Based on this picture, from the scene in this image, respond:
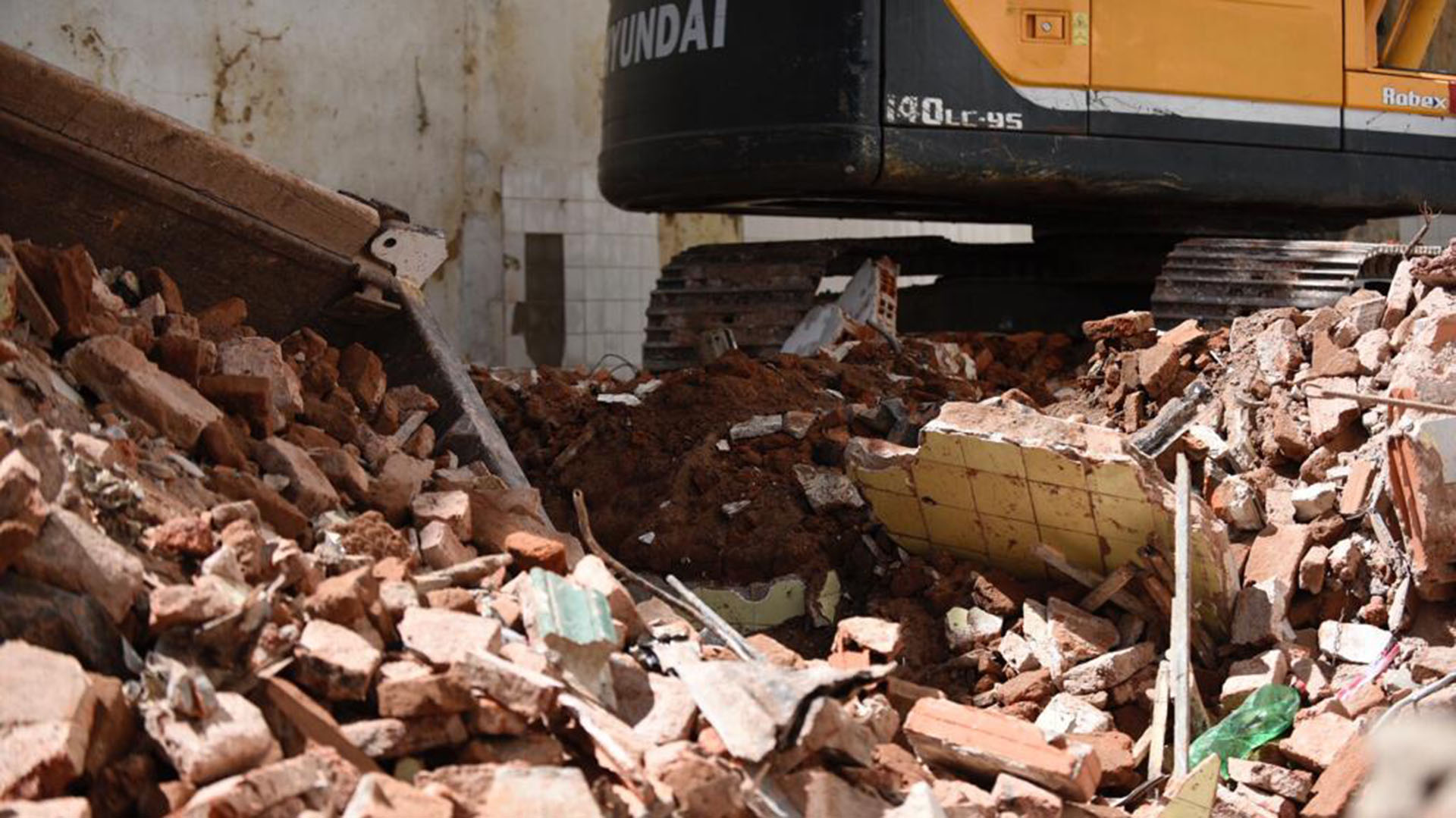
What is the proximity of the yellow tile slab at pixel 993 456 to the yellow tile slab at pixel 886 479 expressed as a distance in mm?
252

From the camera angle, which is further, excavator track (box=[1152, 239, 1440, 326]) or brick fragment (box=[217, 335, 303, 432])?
excavator track (box=[1152, 239, 1440, 326])

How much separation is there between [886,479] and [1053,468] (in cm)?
62

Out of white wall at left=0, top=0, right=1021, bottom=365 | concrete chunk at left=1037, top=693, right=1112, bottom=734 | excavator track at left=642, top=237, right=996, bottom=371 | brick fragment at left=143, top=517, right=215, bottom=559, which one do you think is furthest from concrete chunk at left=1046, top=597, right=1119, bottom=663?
white wall at left=0, top=0, right=1021, bottom=365

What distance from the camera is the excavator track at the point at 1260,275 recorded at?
262 inches

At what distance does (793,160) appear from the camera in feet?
21.1

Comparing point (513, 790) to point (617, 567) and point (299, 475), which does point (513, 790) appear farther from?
point (617, 567)

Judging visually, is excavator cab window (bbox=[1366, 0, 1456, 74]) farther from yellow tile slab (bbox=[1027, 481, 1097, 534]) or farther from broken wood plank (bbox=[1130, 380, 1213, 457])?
yellow tile slab (bbox=[1027, 481, 1097, 534])

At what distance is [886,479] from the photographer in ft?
17.7

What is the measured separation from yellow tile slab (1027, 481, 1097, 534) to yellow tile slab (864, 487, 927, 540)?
1.42ft

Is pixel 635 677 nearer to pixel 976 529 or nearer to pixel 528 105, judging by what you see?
pixel 976 529

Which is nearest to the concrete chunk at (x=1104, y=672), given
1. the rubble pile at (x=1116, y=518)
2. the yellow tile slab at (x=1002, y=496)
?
the rubble pile at (x=1116, y=518)

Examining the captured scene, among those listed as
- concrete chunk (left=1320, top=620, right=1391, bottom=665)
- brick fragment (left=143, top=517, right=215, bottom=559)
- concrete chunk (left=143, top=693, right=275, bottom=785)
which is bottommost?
concrete chunk (left=1320, top=620, right=1391, bottom=665)

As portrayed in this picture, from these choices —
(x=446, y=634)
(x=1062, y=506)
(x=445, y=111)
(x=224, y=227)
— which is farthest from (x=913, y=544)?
(x=445, y=111)

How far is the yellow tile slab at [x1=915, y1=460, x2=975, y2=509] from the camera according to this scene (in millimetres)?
5219
